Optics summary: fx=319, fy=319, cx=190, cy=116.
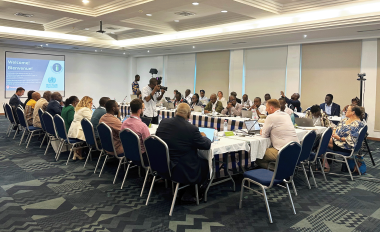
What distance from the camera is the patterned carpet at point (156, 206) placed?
3287mm

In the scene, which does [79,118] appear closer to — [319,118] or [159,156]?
[159,156]

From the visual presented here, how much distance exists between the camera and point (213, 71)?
43.1 feet

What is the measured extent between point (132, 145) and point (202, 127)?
1.96 meters

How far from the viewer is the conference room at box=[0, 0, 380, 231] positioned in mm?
3477

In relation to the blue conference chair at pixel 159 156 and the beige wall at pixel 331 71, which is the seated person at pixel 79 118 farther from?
the beige wall at pixel 331 71

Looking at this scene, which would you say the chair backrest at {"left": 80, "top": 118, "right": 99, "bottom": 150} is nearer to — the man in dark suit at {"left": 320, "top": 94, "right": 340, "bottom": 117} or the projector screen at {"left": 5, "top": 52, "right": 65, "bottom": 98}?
the man in dark suit at {"left": 320, "top": 94, "right": 340, "bottom": 117}

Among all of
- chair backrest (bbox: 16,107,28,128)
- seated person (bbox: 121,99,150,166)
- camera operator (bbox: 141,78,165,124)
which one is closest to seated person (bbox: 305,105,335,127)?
camera operator (bbox: 141,78,165,124)

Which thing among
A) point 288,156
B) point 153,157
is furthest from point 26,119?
point 288,156

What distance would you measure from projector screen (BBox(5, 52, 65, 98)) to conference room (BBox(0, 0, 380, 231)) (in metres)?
0.05

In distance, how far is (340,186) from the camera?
4.68 m

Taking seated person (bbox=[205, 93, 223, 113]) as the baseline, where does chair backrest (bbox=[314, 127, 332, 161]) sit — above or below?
below

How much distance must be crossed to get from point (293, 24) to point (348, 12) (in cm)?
128

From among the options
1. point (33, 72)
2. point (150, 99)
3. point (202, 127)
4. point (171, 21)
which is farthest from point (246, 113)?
point (33, 72)

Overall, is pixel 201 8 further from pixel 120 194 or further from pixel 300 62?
pixel 120 194
